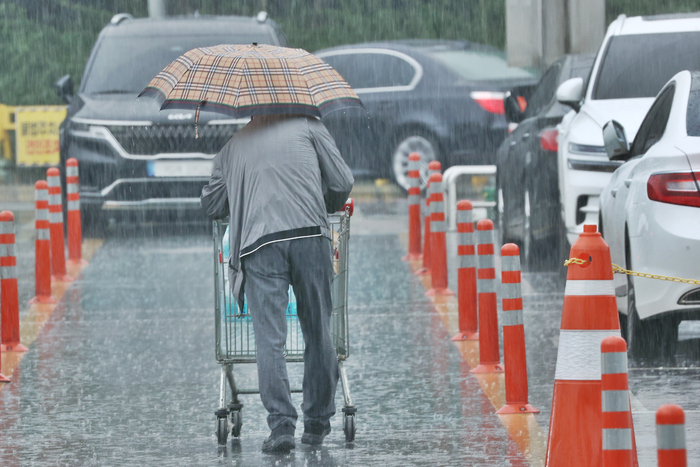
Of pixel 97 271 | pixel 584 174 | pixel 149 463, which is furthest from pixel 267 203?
pixel 97 271

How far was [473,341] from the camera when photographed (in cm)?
880

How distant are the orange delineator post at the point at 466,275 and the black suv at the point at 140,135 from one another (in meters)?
5.39

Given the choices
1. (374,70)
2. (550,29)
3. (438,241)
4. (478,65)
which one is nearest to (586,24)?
(550,29)

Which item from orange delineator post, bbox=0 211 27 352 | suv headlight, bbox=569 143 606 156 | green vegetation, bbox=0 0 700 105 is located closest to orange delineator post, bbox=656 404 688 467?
orange delineator post, bbox=0 211 27 352

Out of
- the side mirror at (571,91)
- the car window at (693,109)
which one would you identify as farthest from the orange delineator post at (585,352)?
the side mirror at (571,91)

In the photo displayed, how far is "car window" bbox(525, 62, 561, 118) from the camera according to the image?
13.3 metres

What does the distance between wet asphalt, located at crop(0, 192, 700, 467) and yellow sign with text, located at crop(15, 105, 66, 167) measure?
452 inches

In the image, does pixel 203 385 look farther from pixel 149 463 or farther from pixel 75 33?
pixel 75 33

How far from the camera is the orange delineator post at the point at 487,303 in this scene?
7457 mm

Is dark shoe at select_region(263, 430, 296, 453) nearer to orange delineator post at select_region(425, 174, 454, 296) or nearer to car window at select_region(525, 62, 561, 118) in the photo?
orange delineator post at select_region(425, 174, 454, 296)

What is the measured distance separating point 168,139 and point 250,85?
310 inches

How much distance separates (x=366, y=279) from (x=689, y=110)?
450 cm

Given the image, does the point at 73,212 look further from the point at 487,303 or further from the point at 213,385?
the point at 487,303

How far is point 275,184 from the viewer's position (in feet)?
19.7
